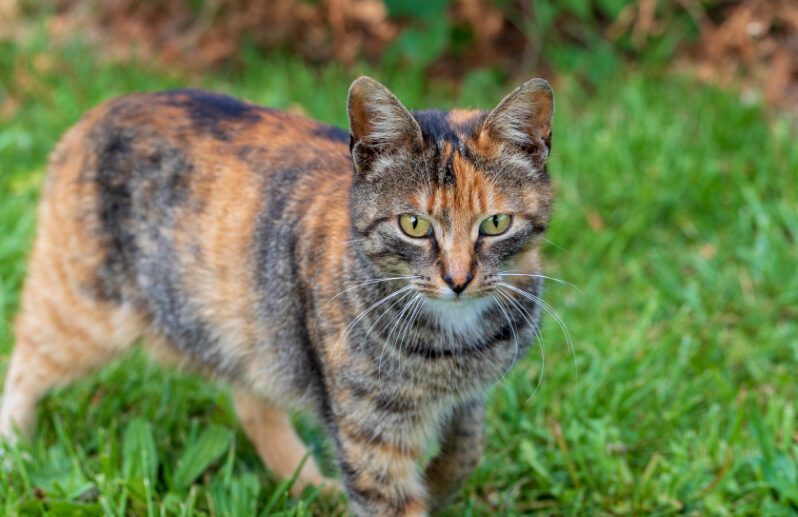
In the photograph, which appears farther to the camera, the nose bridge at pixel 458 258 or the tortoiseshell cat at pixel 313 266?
the tortoiseshell cat at pixel 313 266

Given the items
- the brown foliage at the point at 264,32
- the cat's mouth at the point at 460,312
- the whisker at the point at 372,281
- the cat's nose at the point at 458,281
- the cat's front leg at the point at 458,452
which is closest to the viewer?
the cat's nose at the point at 458,281

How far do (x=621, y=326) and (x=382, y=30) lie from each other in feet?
11.4

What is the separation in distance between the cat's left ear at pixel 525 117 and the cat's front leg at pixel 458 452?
0.93 meters

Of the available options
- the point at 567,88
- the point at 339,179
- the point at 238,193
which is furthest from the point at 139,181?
the point at 567,88

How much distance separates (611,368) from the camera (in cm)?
388

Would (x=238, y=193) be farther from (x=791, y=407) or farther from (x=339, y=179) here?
(x=791, y=407)

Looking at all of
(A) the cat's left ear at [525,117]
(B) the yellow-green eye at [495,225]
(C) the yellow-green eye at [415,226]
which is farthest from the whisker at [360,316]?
(A) the cat's left ear at [525,117]

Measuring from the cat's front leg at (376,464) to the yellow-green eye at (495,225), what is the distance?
0.65m

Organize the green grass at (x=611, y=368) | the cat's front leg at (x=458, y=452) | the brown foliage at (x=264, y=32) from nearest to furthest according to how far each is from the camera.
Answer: the cat's front leg at (x=458, y=452), the green grass at (x=611, y=368), the brown foliage at (x=264, y=32)

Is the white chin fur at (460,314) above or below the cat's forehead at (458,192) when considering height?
below

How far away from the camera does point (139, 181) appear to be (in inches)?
131

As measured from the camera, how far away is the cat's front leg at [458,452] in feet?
10.3

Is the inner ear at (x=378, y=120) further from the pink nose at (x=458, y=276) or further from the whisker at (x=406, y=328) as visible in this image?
the whisker at (x=406, y=328)

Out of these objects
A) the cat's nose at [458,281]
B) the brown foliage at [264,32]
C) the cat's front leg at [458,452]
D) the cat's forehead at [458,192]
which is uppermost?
the brown foliage at [264,32]
